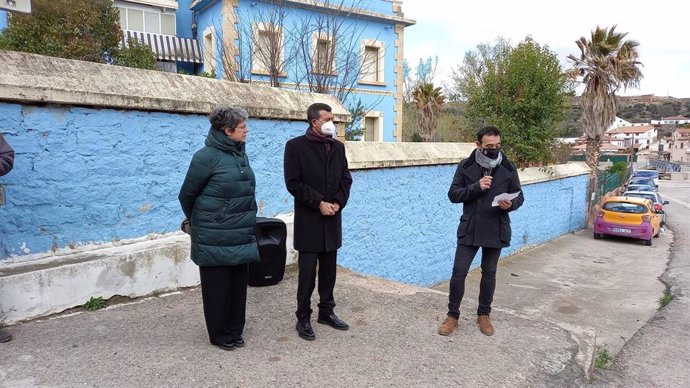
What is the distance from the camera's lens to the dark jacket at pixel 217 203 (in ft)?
10.6

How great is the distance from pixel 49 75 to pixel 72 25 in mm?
7929

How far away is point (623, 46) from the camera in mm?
→ 18156

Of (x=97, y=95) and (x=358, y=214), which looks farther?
(x=358, y=214)

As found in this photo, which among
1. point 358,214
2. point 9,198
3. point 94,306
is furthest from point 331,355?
point 358,214

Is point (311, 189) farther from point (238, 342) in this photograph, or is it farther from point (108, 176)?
point (108, 176)

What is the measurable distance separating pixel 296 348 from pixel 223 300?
65cm

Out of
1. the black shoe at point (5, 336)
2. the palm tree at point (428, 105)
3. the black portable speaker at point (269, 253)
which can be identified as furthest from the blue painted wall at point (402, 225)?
the palm tree at point (428, 105)

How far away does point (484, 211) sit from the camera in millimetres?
4090

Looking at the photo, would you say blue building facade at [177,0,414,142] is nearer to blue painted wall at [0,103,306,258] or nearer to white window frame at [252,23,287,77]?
white window frame at [252,23,287,77]

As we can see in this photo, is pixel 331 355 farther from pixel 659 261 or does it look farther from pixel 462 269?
pixel 659 261

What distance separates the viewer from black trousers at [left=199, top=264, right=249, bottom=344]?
336 centimetres

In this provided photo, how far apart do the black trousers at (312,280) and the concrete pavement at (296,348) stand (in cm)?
20

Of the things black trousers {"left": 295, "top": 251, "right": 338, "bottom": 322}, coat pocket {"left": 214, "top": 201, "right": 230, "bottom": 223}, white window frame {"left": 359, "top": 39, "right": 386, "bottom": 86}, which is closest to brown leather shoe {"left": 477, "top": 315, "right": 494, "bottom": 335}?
black trousers {"left": 295, "top": 251, "right": 338, "bottom": 322}

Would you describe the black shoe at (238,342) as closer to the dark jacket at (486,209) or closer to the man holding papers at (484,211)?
the man holding papers at (484,211)
